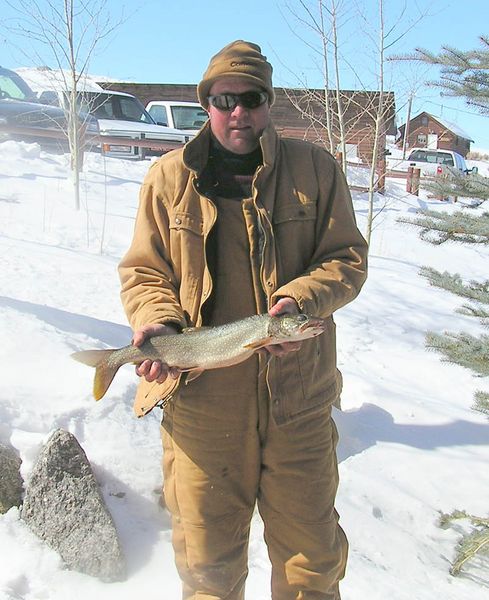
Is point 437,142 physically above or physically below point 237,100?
above

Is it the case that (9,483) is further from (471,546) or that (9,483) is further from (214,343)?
(471,546)

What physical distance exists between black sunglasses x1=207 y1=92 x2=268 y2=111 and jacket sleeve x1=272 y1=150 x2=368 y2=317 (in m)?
0.30

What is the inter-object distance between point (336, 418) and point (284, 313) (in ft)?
9.97

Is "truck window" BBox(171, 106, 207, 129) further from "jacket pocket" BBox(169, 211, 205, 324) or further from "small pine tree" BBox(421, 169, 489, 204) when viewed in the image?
"jacket pocket" BBox(169, 211, 205, 324)

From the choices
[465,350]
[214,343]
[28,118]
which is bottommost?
[465,350]

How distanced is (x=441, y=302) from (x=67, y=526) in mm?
6444

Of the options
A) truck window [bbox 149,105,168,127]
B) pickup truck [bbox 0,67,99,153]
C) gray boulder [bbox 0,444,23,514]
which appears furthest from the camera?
truck window [bbox 149,105,168,127]

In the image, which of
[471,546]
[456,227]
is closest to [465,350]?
[456,227]

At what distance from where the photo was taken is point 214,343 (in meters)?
2.23

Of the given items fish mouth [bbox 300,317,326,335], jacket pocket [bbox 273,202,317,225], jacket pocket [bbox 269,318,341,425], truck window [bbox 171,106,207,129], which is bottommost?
jacket pocket [bbox 269,318,341,425]

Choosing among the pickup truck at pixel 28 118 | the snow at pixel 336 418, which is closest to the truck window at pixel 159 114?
the pickup truck at pixel 28 118

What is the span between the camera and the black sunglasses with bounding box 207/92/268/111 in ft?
7.79

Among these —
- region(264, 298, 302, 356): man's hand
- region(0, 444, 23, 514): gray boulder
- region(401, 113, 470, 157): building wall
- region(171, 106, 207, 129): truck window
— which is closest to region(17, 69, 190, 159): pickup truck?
region(171, 106, 207, 129): truck window

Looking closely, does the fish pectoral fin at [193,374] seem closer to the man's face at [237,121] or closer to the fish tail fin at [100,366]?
the fish tail fin at [100,366]
